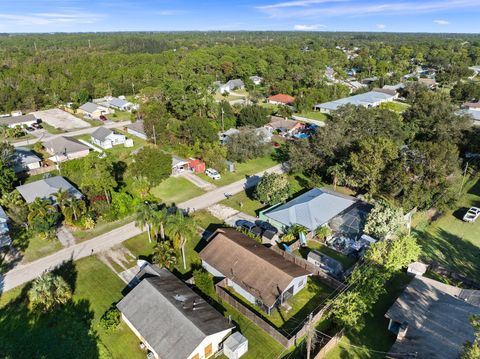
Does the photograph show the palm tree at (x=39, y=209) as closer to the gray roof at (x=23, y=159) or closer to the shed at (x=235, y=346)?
the gray roof at (x=23, y=159)

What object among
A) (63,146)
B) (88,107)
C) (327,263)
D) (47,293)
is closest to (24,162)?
(63,146)

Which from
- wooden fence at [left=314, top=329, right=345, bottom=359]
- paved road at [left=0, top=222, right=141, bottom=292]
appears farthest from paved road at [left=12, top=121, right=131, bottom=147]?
wooden fence at [left=314, top=329, right=345, bottom=359]

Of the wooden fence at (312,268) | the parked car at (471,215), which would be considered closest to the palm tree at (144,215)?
the wooden fence at (312,268)

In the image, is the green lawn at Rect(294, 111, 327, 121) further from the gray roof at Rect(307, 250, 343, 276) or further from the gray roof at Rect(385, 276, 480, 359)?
the gray roof at Rect(385, 276, 480, 359)

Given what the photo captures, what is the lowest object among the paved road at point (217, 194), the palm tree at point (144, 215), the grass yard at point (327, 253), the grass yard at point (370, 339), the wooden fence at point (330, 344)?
the paved road at point (217, 194)

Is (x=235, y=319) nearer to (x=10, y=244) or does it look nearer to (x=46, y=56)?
(x=10, y=244)

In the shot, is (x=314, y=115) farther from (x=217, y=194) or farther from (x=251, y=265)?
(x=251, y=265)
